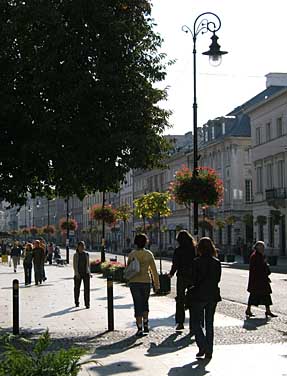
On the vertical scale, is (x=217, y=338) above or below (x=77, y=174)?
below

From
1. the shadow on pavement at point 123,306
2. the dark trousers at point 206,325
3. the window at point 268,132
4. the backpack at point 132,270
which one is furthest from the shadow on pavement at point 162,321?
the window at point 268,132

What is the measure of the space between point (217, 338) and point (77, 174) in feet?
15.1

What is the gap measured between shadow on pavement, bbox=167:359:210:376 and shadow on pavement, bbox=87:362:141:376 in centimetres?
48

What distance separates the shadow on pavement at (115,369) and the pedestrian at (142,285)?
9.35 feet

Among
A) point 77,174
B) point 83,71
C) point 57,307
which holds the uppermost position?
point 83,71

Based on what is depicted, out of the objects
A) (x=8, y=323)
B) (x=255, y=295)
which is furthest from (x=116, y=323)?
(x=255, y=295)

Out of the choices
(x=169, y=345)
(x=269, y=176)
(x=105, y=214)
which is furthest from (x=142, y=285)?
(x=269, y=176)

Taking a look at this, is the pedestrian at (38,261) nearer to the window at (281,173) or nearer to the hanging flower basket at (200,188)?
the hanging flower basket at (200,188)

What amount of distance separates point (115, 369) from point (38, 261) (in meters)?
17.9

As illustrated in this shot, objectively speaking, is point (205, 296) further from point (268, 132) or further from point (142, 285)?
point (268, 132)

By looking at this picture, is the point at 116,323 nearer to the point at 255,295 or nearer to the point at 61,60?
the point at 255,295

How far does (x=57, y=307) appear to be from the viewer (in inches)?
710

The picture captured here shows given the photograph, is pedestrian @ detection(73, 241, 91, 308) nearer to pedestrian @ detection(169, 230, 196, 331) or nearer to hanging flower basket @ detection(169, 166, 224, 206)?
pedestrian @ detection(169, 230, 196, 331)

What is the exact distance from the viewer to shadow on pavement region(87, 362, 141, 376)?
356 inches
